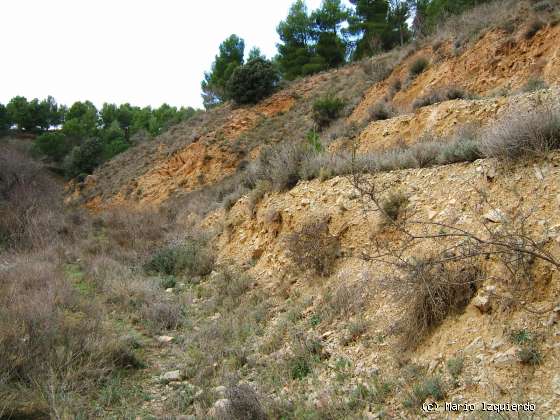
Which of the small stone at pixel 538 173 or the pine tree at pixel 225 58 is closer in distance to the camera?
the small stone at pixel 538 173

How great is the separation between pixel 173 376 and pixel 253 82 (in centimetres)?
1981

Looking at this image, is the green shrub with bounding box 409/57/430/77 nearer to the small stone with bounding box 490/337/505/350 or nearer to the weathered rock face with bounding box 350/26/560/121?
the weathered rock face with bounding box 350/26/560/121

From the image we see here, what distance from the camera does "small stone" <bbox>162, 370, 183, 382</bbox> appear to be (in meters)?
4.45

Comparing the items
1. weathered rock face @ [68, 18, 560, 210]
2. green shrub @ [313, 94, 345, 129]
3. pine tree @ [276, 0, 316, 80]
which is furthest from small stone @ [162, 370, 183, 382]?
pine tree @ [276, 0, 316, 80]

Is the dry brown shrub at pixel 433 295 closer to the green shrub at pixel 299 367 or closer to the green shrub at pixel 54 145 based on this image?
the green shrub at pixel 299 367

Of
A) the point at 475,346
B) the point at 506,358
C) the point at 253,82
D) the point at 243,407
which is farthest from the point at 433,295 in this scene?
the point at 253,82

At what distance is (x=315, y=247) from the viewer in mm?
5965

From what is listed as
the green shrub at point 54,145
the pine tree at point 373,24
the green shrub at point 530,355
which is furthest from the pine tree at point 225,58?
the green shrub at point 530,355

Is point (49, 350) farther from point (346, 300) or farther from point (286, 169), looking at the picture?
point (286, 169)

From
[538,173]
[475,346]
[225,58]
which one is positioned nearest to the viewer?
[475,346]

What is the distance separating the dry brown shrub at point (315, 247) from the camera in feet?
18.9

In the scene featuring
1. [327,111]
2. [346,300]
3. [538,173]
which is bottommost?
[346,300]

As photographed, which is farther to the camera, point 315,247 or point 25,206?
point 25,206

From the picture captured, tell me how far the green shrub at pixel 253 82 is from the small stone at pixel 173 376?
1948 cm
